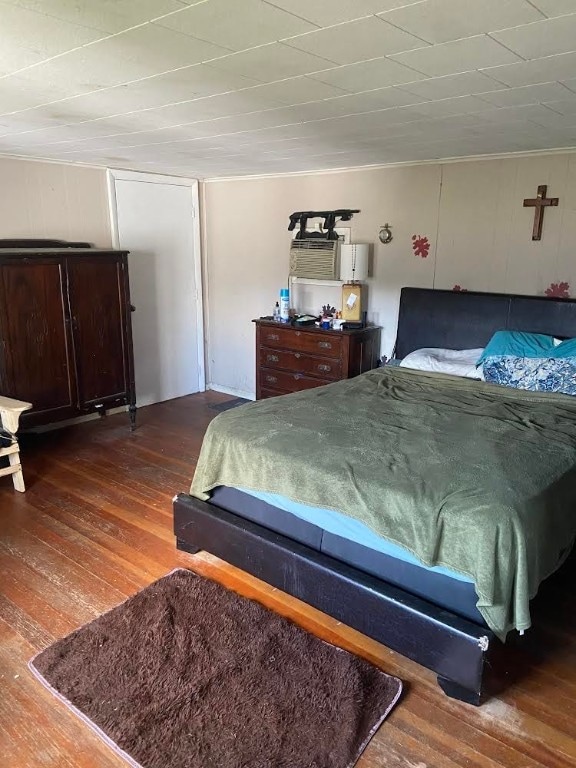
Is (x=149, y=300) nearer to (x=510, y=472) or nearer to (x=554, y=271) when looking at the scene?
(x=554, y=271)

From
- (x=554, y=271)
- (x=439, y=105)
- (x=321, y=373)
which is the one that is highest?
(x=439, y=105)

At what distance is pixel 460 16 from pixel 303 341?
3.07m

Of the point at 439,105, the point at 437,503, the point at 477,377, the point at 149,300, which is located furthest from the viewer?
the point at 149,300

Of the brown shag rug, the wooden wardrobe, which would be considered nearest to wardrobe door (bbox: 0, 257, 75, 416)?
the wooden wardrobe

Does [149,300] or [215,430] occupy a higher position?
[149,300]

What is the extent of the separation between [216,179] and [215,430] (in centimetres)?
360

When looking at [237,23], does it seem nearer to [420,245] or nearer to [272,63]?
[272,63]

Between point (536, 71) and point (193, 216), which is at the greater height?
point (536, 71)

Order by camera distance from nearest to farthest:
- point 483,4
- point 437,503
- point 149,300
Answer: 1. point 483,4
2. point 437,503
3. point 149,300

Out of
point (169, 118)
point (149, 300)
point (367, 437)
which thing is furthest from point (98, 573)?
point (149, 300)

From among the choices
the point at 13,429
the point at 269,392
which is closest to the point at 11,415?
the point at 13,429

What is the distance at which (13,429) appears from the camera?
3.41 metres

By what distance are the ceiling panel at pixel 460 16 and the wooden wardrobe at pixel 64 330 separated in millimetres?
3056

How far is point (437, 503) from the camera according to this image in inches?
77.5
